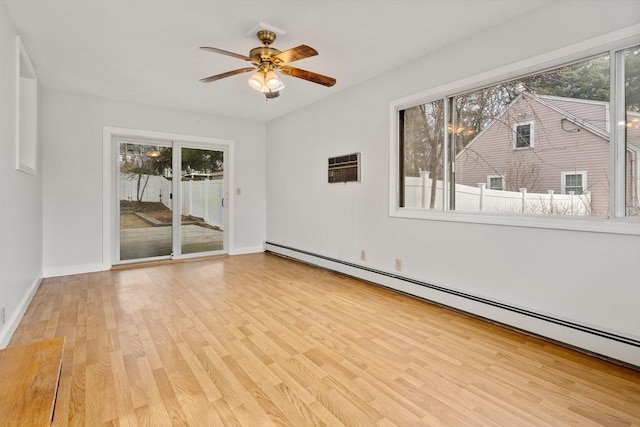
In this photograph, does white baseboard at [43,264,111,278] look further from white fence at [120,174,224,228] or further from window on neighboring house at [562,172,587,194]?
window on neighboring house at [562,172,587,194]

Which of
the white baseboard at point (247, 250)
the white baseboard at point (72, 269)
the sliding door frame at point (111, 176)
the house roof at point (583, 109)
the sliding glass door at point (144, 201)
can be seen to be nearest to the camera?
the house roof at point (583, 109)

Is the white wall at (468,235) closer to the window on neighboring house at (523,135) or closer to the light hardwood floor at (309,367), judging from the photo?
the light hardwood floor at (309,367)

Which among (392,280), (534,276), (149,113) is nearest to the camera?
(534,276)

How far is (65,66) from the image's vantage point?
12.0 ft

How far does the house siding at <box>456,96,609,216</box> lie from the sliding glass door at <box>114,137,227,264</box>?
433 cm

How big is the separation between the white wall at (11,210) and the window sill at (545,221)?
3656 mm

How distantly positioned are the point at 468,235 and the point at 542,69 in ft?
5.00

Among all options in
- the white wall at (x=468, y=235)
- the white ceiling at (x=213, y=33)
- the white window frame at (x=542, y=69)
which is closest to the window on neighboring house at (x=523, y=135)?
the white window frame at (x=542, y=69)

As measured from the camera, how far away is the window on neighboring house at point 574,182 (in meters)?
2.42

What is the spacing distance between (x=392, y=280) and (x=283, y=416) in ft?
7.80

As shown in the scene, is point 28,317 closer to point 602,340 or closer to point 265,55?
point 265,55

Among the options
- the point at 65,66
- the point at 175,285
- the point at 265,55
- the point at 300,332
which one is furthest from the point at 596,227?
the point at 65,66

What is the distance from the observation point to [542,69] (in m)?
2.57

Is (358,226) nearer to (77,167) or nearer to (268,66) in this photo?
(268,66)
